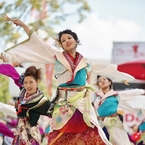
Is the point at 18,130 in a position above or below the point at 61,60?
below

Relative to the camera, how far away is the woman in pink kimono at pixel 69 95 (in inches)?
178

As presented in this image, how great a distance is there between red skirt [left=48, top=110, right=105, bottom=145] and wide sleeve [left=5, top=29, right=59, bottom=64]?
684mm

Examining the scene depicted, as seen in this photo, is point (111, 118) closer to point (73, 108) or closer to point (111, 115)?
point (111, 115)

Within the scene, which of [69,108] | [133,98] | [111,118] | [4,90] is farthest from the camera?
[4,90]

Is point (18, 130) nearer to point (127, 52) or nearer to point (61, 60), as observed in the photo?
point (61, 60)

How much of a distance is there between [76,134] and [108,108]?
1275 mm

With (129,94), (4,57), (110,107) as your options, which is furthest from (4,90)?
(4,57)

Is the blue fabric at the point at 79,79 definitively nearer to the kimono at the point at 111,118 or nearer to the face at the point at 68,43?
the face at the point at 68,43

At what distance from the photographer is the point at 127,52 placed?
17703 millimetres

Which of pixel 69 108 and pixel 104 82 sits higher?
pixel 104 82

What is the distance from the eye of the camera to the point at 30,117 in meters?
4.87

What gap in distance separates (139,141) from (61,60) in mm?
2522

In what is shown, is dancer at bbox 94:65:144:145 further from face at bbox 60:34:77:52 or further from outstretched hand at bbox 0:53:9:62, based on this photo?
outstretched hand at bbox 0:53:9:62

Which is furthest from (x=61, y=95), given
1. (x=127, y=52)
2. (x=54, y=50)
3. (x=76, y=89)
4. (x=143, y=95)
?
(x=127, y=52)
